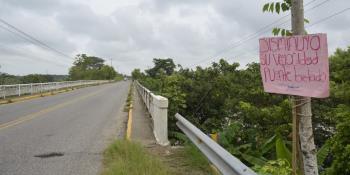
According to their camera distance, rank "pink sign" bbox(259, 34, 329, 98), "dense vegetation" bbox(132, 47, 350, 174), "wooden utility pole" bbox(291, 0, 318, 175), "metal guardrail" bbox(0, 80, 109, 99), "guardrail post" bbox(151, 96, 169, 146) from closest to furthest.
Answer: "pink sign" bbox(259, 34, 329, 98) → "wooden utility pole" bbox(291, 0, 318, 175) → "dense vegetation" bbox(132, 47, 350, 174) → "guardrail post" bbox(151, 96, 169, 146) → "metal guardrail" bbox(0, 80, 109, 99)

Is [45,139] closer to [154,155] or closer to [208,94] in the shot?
[154,155]

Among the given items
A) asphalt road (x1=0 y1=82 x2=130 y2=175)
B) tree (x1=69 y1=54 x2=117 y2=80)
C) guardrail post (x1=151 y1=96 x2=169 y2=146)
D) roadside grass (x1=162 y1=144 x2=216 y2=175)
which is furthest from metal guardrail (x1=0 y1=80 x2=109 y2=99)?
tree (x1=69 y1=54 x2=117 y2=80)

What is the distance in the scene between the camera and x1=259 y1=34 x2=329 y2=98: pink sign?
378 cm

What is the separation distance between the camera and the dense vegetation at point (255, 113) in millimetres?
5690

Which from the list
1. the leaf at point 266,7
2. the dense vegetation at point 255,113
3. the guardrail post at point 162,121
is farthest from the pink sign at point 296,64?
the guardrail post at point 162,121

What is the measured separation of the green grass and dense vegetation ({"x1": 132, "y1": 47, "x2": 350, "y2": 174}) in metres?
1.41

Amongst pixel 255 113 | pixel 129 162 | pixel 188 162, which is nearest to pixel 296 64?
pixel 188 162

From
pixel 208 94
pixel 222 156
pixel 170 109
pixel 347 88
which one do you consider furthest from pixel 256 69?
pixel 222 156

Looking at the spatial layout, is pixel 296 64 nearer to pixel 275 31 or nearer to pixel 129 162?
pixel 275 31

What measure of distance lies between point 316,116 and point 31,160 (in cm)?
715

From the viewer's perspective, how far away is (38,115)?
664 inches

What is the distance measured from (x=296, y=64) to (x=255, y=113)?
27.1 ft

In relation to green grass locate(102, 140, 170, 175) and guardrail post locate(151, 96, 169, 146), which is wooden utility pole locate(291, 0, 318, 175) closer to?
green grass locate(102, 140, 170, 175)

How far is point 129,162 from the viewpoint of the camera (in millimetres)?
6930
